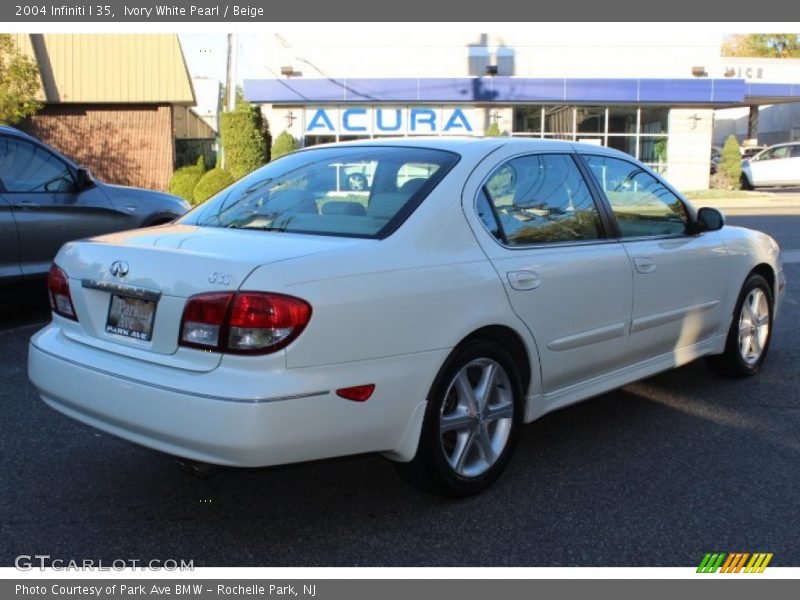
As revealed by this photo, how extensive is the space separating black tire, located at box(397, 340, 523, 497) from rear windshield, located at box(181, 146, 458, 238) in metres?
0.70

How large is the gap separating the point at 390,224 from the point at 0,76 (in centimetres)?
2171

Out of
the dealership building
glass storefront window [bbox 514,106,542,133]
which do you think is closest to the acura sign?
the dealership building

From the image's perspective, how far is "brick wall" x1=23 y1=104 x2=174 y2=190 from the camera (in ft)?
83.6

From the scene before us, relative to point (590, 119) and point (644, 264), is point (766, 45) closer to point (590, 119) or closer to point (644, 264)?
point (590, 119)

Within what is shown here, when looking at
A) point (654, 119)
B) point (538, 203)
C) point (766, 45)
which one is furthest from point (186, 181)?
point (766, 45)

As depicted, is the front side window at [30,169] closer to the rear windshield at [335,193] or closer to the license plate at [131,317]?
the rear windshield at [335,193]

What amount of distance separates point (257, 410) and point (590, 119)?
29706 mm

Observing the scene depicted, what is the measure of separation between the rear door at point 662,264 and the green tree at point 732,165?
28475 millimetres

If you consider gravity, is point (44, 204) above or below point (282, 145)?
below

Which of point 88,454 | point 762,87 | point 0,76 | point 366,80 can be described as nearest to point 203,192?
point 0,76

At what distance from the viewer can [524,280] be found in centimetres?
392

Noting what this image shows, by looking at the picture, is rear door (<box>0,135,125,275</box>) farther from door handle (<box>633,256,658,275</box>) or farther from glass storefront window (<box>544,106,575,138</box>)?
glass storefront window (<box>544,106,575,138</box>)

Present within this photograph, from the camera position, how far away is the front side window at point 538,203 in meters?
4.02

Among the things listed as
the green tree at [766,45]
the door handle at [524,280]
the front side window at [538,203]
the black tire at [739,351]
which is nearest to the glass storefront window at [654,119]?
the black tire at [739,351]
